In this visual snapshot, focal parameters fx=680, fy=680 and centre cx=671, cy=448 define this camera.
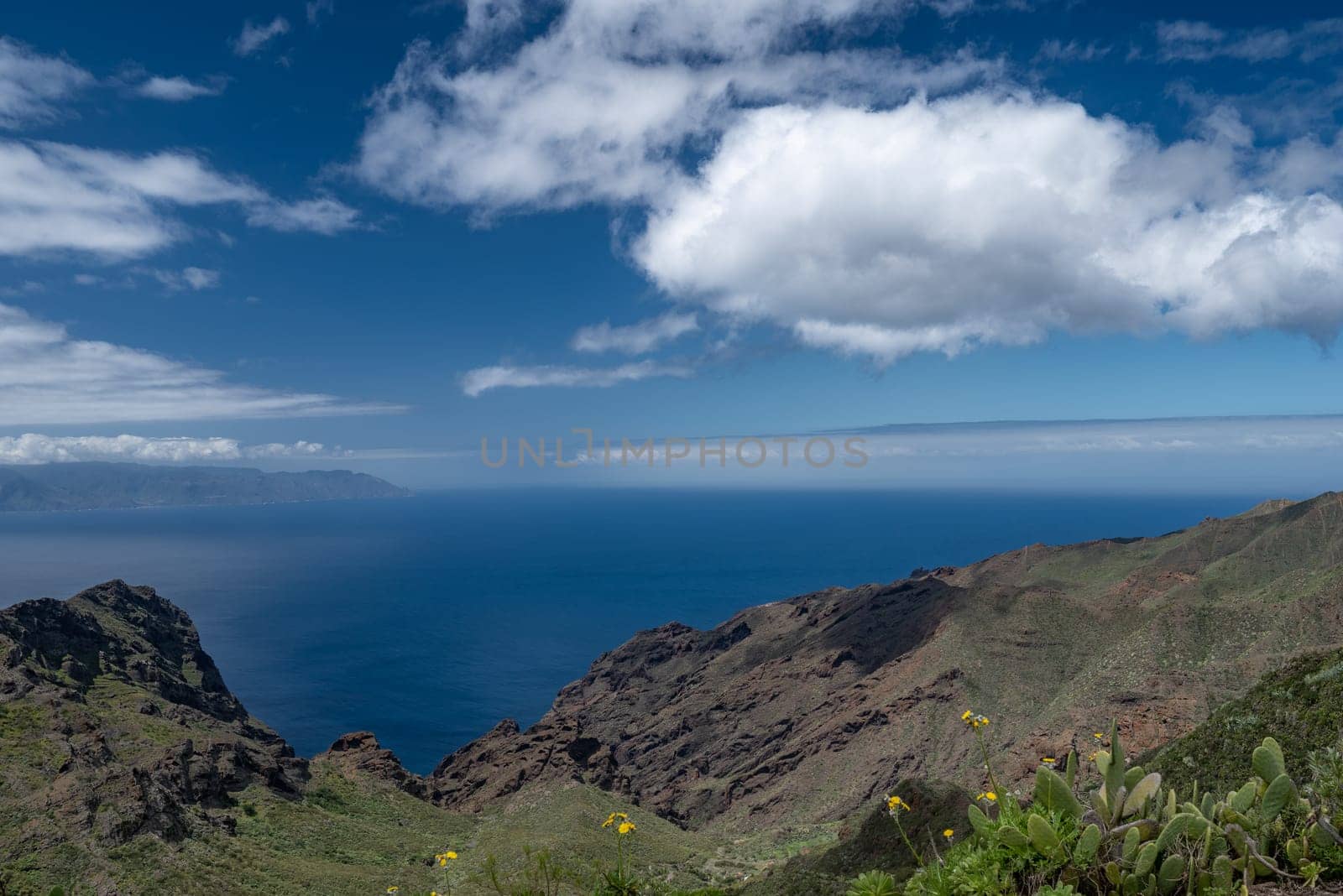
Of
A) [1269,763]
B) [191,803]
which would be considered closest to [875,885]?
[1269,763]

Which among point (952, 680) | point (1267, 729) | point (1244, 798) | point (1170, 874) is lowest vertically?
point (952, 680)

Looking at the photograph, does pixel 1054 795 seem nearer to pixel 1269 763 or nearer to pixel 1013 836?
pixel 1013 836

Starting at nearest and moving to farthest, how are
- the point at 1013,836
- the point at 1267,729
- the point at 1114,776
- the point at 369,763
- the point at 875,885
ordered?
the point at 1013,836, the point at 875,885, the point at 1114,776, the point at 1267,729, the point at 369,763

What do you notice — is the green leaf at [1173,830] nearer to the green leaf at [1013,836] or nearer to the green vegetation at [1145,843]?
the green vegetation at [1145,843]

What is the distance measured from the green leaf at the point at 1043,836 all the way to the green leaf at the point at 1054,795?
447 millimetres

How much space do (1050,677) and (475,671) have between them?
119 m

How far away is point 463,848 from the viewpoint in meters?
52.2

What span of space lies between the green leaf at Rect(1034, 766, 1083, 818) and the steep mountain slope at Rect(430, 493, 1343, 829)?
180ft

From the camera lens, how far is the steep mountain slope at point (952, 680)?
59.0 metres

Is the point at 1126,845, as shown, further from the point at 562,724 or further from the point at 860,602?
the point at 860,602

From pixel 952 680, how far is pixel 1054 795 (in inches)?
→ 3181

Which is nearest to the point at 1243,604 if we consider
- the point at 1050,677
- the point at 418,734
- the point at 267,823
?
the point at 1050,677

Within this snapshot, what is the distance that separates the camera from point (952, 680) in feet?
256

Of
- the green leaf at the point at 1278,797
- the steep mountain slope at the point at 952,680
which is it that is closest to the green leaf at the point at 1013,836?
the green leaf at the point at 1278,797
